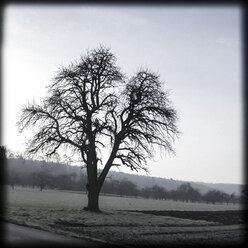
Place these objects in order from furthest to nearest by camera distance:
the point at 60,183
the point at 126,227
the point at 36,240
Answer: the point at 60,183 < the point at 126,227 < the point at 36,240

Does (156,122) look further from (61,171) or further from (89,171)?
(61,171)

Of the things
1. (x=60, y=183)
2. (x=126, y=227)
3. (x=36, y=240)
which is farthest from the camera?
(x=60, y=183)

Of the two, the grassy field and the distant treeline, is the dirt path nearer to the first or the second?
the grassy field

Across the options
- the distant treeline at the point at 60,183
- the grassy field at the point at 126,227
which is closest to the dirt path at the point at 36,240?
the grassy field at the point at 126,227

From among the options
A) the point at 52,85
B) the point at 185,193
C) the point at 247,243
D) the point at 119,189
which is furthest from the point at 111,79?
the point at 185,193

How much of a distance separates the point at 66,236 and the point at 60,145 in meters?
16.4

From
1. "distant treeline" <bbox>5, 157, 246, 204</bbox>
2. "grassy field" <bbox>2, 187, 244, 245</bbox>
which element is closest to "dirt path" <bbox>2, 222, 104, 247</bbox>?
"grassy field" <bbox>2, 187, 244, 245</bbox>

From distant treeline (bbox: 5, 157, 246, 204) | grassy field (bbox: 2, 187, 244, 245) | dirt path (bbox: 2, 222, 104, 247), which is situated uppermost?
dirt path (bbox: 2, 222, 104, 247)

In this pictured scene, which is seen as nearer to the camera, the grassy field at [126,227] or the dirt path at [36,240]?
the dirt path at [36,240]

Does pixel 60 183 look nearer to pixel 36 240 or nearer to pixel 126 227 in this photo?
pixel 126 227

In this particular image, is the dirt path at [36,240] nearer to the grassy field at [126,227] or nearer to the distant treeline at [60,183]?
the grassy field at [126,227]

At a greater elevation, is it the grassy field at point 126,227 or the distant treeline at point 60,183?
the grassy field at point 126,227

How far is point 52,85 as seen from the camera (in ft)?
101

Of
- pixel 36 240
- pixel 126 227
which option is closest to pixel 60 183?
pixel 126 227
